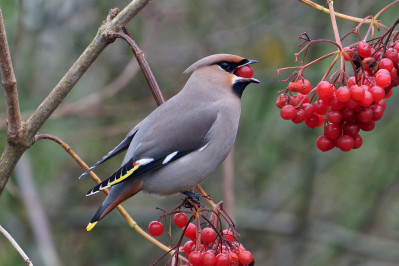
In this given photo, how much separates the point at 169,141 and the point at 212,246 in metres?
0.82

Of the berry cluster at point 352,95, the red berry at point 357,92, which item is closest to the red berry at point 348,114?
the berry cluster at point 352,95

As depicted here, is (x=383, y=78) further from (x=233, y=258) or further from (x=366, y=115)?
(x=233, y=258)

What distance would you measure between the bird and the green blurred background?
165 cm

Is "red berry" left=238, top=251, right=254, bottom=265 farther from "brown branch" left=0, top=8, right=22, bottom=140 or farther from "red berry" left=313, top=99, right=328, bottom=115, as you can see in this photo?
"brown branch" left=0, top=8, right=22, bottom=140

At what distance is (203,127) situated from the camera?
3.03 m

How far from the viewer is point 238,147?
19.0 ft

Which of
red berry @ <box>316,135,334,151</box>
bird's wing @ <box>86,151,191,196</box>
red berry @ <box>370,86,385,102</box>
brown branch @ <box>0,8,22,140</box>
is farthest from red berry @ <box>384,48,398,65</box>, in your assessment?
brown branch @ <box>0,8,22,140</box>

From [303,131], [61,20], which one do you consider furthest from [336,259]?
[61,20]

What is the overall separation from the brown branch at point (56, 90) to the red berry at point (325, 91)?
627mm

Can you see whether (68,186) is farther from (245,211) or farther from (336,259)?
(336,259)

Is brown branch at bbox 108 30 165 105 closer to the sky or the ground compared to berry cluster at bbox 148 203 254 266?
closer to the sky

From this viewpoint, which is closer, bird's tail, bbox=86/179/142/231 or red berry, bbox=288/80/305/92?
red berry, bbox=288/80/305/92

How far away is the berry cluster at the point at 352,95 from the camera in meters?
2.11

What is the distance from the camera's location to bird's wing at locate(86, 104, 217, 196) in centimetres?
287
